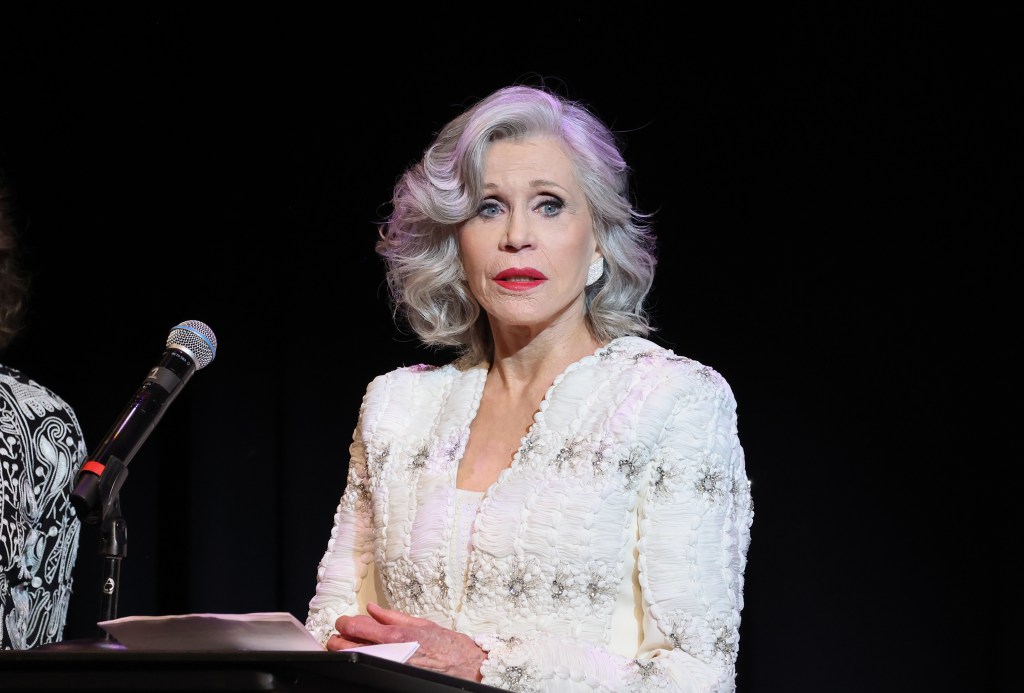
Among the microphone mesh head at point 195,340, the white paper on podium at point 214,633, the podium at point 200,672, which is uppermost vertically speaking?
the microphone mesh head at point 195,340

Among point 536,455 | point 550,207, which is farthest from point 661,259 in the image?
point 536,455

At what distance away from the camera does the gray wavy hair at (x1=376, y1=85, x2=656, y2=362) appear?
2.06m

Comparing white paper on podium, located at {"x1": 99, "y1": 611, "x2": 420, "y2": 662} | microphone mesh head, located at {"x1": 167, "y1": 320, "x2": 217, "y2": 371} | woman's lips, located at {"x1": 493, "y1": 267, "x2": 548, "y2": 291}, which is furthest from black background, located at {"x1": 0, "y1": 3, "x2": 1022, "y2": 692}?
white paper on podium, located at {"x1": 99, "y1": 611, "x2": 420, "y2": 662}

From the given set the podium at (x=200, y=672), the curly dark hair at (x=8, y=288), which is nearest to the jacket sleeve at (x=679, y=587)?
the podium at (x=200, y=672)

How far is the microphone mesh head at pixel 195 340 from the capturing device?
164cm

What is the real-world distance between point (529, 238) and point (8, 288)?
4.02ft

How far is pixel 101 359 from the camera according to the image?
135 inches

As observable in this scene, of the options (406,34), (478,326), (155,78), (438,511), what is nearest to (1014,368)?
(478,326)

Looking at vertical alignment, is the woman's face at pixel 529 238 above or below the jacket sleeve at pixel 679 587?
above

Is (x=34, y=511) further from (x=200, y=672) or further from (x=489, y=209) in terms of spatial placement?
(x=200, y=672)

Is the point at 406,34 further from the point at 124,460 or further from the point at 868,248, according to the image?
the point at 124,460

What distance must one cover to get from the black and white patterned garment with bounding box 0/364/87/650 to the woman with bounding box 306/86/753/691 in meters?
0.59

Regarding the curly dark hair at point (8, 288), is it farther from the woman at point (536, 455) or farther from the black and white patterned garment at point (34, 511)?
the woman at point (536, 455)

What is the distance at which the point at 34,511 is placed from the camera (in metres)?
2.23
